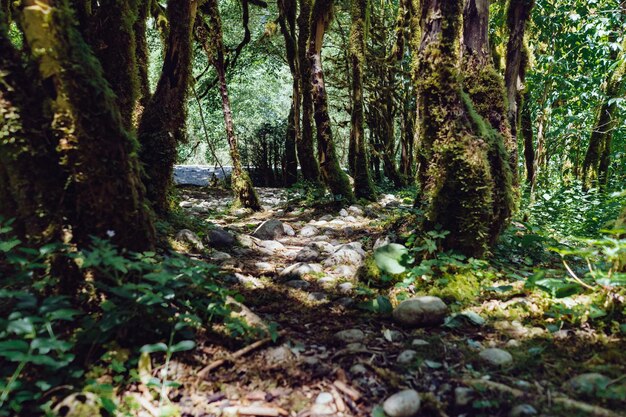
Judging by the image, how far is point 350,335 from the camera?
245 centimetres

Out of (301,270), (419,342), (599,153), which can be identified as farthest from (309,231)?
(599,153)

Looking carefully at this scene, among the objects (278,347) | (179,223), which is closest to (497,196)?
(278,347)

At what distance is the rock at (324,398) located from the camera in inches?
72.2

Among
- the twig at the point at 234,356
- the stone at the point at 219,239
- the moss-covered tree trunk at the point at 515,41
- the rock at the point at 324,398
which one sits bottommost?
the rock at the point at 324,398

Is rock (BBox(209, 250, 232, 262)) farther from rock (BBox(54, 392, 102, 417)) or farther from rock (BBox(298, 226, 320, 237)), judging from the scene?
rock (BBox(54, 392, 102, 417))

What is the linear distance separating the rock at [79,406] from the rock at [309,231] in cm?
430

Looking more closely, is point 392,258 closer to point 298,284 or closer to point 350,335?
point 298,284

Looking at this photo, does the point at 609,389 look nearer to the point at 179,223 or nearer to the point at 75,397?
the point at 75,397

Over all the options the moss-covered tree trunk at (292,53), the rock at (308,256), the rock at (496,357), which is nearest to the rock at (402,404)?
the rock at (496,357)

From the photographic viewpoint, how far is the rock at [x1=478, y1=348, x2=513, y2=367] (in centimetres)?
205

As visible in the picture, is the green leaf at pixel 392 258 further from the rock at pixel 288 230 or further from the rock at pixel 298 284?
the rock at pixel 288 230

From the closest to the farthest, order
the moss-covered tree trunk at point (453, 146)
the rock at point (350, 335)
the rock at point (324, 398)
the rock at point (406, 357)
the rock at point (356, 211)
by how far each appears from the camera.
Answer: the rock at point (324, 398)
the rock at point (406, 357)
the rock at point (350, 335)
the moss-covered tree trunk at point (453, 146)
the rock at point (356, 211)

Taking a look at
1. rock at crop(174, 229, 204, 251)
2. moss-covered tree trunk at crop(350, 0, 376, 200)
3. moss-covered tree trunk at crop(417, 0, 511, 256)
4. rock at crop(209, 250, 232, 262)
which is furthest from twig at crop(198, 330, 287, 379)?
moss-covered tree trunk at crop(350, 0, 376, 200)

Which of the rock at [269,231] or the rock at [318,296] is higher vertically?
the rock at [269,231]
